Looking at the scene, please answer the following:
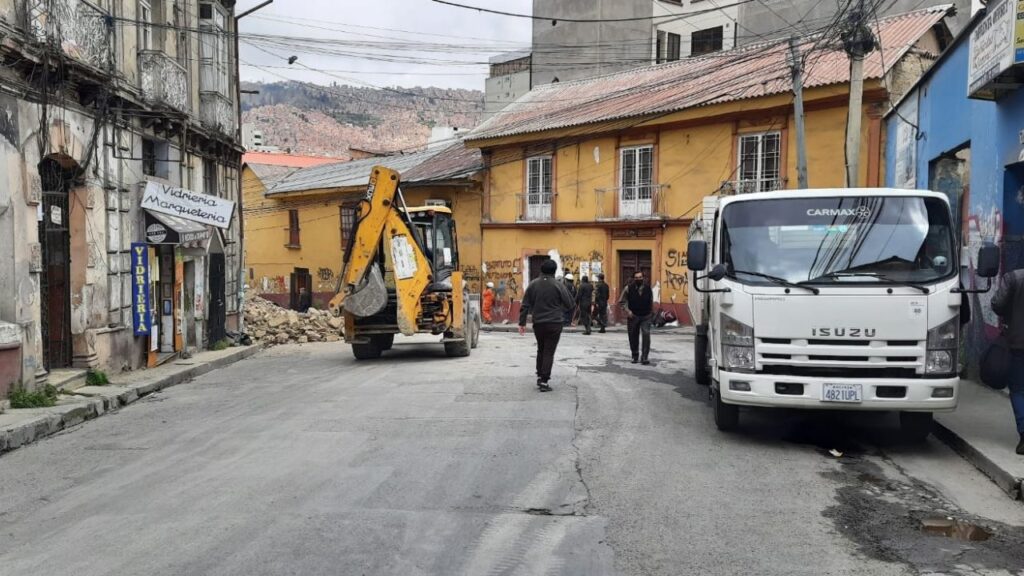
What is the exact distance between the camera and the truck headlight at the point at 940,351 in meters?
7.21

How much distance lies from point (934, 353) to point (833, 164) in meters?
16.9

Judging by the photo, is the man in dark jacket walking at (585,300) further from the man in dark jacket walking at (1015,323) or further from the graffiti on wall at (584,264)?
the man in dark jacket walking at (1015,323)

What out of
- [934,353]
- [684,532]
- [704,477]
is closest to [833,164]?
[934,353]

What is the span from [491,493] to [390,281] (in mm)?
9335

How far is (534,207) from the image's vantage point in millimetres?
30969

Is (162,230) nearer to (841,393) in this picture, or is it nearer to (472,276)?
(841,393)

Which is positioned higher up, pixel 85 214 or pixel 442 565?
pixel 85 214

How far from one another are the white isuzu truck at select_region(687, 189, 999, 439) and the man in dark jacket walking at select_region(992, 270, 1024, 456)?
0.25 m

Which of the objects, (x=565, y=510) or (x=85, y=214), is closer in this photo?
(x=565, y=510)

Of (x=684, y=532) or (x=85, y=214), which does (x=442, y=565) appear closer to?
(x=684, y=532)

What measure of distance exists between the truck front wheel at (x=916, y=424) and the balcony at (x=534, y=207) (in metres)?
22.8

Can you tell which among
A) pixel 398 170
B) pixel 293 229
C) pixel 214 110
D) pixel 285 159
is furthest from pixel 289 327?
pixel 285 159

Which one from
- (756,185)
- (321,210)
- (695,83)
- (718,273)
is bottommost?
(718,273)

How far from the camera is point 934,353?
722 cm
